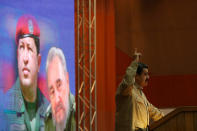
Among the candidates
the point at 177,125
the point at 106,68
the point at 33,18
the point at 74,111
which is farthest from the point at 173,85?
the point at 177,125

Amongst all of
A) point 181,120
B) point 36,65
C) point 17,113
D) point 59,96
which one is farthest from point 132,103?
point 59,96

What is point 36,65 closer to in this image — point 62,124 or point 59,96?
point 59,96

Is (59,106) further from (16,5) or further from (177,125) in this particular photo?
(177,125)

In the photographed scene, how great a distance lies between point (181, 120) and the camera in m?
3.00

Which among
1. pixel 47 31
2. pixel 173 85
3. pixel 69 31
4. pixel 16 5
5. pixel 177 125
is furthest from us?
pixel 173 85

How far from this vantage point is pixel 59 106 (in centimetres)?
626

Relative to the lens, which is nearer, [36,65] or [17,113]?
[17,113]

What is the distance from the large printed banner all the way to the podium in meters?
2.79

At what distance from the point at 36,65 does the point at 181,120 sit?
10.6 ft

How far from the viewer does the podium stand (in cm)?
296

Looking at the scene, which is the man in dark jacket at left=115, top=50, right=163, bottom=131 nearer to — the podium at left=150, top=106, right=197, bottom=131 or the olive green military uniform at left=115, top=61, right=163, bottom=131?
→ the olive green military uniform at left=115, top=61, right=163, bottom=131

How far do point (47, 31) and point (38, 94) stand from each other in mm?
964

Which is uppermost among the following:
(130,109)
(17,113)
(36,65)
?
(36,65)

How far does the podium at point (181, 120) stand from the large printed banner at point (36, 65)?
2.79m
